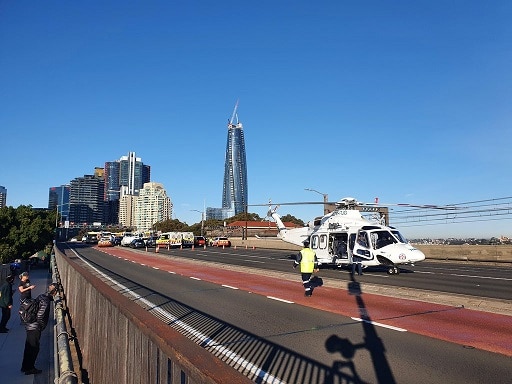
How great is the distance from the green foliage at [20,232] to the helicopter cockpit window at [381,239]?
123 ft

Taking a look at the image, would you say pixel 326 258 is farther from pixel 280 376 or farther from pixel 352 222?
pixel 280 376

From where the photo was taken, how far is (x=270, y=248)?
205 feet

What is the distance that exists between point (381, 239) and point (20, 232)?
40811 mm

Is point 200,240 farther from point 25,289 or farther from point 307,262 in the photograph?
point 25,289

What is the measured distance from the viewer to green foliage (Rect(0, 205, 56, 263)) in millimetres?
45281

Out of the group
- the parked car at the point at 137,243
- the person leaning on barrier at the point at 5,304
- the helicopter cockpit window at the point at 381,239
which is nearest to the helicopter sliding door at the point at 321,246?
the helicopter cockpit window at the point at 381,239

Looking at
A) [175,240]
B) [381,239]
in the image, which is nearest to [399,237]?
[381,239]

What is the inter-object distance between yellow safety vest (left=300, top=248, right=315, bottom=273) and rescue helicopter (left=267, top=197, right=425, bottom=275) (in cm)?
827

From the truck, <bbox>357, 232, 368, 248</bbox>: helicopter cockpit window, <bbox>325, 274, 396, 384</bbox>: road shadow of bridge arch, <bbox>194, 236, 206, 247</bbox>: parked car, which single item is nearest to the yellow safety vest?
<bbox>325, 274, 396, 384</bbox>: road shadow of bridge arch

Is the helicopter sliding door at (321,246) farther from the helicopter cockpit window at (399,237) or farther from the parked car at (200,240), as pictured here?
the parked car at (200,240)

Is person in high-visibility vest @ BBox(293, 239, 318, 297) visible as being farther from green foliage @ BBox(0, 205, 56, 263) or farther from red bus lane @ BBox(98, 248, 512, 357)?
green foliage @ BBox(0, 205, 56, 263)

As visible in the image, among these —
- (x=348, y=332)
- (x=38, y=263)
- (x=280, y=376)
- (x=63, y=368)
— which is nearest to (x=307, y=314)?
(x=348, y=332)

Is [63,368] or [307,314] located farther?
[307,314]

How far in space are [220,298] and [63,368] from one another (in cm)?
971
